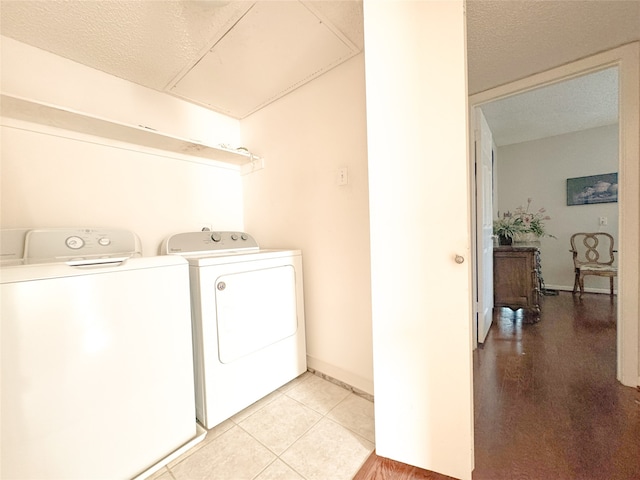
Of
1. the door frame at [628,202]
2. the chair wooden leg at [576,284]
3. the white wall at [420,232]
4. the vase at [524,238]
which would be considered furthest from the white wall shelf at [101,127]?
the chair wooden leg at [576,284]

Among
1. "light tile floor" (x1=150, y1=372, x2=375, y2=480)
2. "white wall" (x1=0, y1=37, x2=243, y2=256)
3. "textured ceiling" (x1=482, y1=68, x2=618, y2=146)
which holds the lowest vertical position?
"light tile floor" (x1=150, y1=372, x2=375, y2=480)

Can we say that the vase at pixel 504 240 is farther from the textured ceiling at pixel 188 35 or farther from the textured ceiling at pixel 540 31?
the textured ceiling at pixel 188 35

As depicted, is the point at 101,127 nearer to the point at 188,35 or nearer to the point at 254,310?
the point at 188,35

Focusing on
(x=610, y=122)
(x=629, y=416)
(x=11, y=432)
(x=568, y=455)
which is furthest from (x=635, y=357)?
(x=610, y=122)

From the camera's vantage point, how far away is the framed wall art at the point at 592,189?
11.4 ft

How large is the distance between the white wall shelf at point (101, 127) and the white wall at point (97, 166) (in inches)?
2.1

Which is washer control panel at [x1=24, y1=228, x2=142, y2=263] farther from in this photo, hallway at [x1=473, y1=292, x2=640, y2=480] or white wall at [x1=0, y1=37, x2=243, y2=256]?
hallway at [x1=473, y1=292, x2=640, y2=480]

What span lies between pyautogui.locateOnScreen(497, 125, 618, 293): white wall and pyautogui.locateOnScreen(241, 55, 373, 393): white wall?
4.06 meters

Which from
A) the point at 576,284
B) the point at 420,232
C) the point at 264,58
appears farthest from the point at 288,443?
the point at 576,284

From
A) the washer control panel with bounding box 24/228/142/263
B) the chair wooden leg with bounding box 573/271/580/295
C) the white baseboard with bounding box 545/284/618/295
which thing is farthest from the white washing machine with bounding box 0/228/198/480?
the white baseboard with bounding box 545/284/618/295

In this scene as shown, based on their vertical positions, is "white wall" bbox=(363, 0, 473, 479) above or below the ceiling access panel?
below

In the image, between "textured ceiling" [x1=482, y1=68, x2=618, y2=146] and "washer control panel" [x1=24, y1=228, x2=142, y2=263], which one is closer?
"washer control panel" [x1=24, y1=228, x2=142, y2=263]

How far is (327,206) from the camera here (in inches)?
63.7

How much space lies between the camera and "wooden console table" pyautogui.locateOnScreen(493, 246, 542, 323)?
2.53 m
